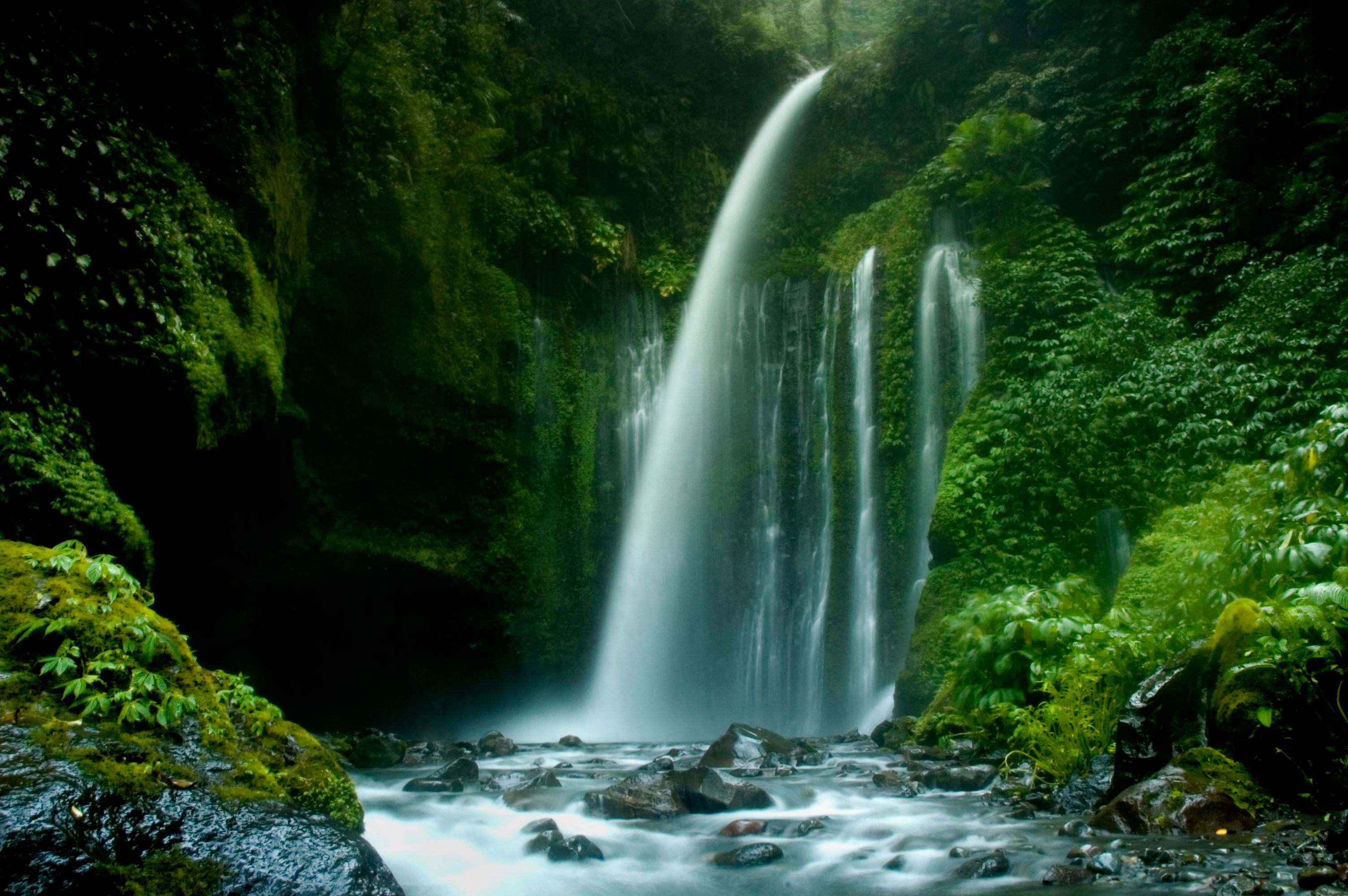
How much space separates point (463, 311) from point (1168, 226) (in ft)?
31.8

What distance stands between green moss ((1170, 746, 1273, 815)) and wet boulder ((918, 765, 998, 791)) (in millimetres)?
1770

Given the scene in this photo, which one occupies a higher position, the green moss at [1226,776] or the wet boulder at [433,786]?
the green moss at [1226,776]

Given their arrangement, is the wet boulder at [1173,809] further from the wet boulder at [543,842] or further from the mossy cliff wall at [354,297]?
the mossy cliff wall at [354,297]

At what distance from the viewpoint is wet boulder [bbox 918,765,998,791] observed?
6215 mm

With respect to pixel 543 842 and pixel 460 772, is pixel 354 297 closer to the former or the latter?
pixel 460 772

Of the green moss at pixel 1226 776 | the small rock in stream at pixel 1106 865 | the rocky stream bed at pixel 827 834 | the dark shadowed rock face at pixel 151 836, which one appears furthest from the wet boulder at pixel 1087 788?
the dark shadowed rock face at pixel 151 836

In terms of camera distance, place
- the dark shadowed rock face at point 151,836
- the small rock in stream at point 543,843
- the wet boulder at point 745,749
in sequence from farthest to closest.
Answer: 1. the wet boulder at point 745,749
2. the small rock in stream at point 543,843
3. the dark shadowed rock face at point 151,836

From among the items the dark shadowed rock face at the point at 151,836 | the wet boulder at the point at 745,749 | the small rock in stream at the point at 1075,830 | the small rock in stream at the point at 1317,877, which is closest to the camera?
the dark shadowed rock face at the point at 151,836

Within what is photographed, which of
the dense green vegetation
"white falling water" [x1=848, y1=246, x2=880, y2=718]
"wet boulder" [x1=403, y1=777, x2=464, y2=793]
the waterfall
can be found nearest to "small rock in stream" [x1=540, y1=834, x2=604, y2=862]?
the dense green vegetation

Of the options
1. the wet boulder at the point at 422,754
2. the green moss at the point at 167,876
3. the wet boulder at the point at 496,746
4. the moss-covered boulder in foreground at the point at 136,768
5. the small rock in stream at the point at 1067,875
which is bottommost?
the wet boulder at the point at 496,746

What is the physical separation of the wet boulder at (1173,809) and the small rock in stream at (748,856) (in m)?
1.76

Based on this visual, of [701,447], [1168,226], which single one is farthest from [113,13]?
[1168,226]

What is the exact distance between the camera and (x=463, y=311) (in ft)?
40.9

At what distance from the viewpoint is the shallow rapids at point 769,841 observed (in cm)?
414
